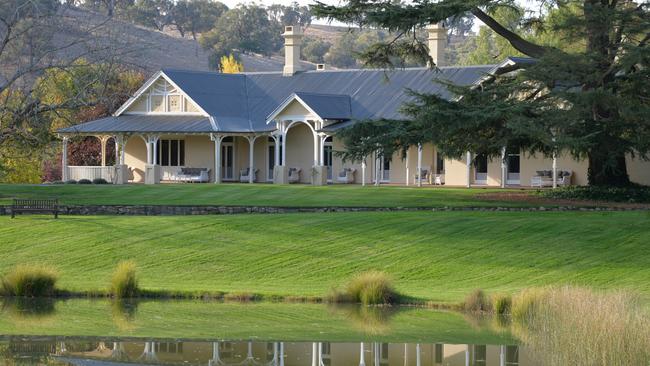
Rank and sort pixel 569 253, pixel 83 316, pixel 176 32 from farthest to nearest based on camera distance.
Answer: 1. pixel 176 32
2. pixel 569 253
3. pixel 83 316

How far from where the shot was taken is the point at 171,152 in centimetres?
6144

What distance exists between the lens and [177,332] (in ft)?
69.0

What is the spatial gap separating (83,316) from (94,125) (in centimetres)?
3694

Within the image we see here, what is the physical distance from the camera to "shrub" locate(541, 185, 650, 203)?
4019 cm

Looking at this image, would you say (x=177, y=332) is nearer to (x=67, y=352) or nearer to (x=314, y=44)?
(x=67, y=352)

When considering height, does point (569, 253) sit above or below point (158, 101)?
below

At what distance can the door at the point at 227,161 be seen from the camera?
59.7 m

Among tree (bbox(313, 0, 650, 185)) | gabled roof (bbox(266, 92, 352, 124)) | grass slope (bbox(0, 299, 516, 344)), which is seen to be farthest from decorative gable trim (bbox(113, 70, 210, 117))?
grass slope (bbox(0, 299, 516, 344))

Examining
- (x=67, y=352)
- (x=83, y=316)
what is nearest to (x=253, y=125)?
(x=83, y=316)

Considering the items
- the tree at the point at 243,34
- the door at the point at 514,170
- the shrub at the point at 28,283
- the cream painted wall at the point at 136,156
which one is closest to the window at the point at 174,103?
the cream painted wall at the point at 136,156

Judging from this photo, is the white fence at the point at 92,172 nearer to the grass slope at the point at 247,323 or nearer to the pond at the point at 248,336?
the grass slope at the point at 247,323

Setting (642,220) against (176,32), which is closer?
(642,220)

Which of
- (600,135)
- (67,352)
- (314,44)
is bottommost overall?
(67,352)

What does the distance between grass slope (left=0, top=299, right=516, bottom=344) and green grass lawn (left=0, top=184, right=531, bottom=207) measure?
53.6ft
